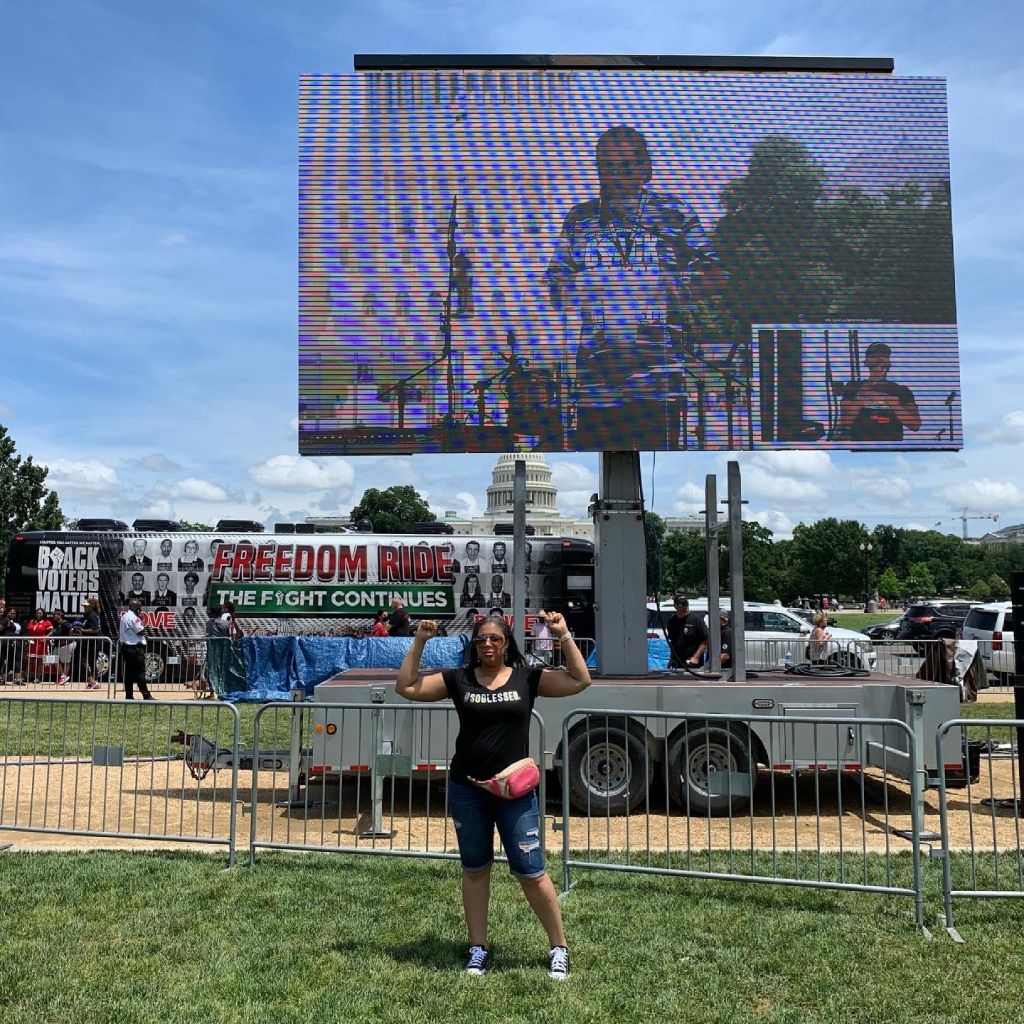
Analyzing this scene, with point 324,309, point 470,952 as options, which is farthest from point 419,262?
point 470,952

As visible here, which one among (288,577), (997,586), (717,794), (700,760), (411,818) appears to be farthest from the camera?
(997,586)

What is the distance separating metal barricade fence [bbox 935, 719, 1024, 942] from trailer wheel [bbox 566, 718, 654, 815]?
241cm

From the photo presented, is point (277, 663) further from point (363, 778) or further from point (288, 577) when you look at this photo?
point (363, 778)

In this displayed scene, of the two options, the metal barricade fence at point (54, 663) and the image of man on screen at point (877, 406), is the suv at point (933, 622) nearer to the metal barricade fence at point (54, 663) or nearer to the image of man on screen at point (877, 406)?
the image of man on screen at point (877, 406)

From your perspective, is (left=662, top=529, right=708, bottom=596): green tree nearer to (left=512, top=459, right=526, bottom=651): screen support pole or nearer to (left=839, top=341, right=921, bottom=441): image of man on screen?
(left=839, top=341, right=921, bottom=441): image of man on screen

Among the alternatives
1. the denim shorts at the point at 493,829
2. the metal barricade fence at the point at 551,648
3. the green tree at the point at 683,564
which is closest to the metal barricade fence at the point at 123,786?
the denim shorts at the point at 493,829

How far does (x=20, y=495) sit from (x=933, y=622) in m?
35.5

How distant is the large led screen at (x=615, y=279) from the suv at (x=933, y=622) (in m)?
14.4

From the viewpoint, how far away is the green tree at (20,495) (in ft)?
135

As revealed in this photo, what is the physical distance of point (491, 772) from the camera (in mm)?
4773

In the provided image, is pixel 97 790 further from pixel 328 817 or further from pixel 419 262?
pixel 419 262

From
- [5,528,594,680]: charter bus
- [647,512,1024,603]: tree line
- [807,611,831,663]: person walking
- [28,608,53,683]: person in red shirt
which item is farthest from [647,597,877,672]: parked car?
[647,512,1024,603]: tree line

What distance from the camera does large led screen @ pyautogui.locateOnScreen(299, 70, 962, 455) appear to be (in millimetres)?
9625

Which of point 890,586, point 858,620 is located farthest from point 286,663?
point 890,586
